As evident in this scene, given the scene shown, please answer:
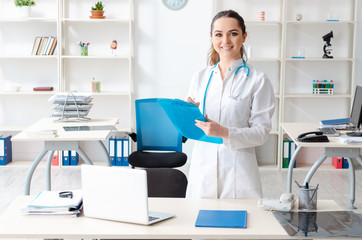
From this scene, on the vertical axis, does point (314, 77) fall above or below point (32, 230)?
above

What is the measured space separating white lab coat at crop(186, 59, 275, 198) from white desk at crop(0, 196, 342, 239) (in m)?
0.17

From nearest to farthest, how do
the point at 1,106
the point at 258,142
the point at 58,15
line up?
1. the point at 258,142
2. the point at 58,15
3. the point at 1,106

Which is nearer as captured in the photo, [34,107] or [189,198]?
[189,198]

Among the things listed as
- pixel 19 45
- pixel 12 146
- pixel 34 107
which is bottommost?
pixel 12 146

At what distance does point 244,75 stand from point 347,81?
4.02m

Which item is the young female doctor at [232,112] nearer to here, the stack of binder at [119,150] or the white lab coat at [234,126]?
the white lab coat at [234,126]

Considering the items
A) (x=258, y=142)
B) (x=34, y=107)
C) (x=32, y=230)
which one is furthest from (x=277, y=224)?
(x=34, y=107)

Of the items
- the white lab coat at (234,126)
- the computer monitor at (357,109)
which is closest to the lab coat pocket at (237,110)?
the white lab coat at (234,126)

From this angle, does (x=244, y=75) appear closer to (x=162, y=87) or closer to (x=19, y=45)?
(x=162, y=87)

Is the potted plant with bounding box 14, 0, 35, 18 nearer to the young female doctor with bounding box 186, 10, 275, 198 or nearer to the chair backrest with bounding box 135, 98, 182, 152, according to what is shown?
the chair backrest with bounding box 135, 98, 182, 152

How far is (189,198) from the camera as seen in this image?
257cm

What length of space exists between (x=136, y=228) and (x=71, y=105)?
2.76 meters

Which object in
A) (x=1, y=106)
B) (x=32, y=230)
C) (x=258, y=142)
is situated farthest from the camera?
(x=1, y=106)

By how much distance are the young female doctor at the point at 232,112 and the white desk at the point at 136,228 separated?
17cm
